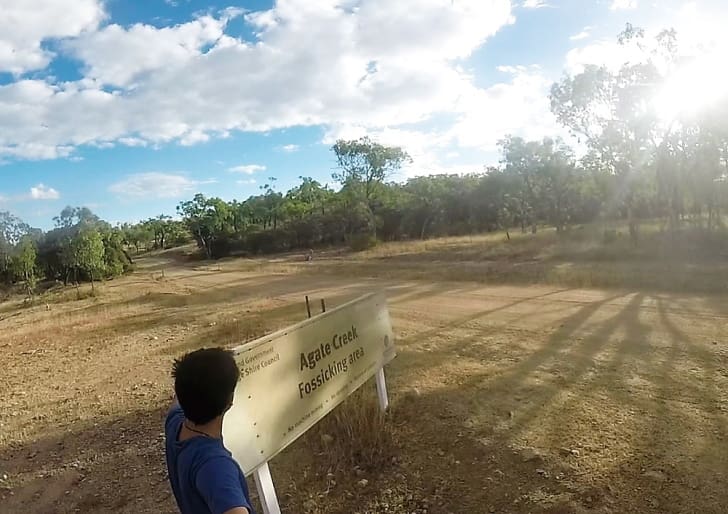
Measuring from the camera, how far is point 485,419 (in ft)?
15.4

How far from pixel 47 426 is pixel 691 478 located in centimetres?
642

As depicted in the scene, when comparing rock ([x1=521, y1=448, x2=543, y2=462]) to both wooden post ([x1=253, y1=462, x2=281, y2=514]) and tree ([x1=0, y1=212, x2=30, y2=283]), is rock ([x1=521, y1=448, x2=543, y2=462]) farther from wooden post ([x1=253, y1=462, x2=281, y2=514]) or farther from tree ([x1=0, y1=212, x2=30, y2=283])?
tree ([x1=0, y1=212, x2=30, y2=283])

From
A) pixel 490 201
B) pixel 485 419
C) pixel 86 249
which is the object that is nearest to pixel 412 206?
pixel 490 201

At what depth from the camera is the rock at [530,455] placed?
12.9 ft

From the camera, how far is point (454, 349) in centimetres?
732

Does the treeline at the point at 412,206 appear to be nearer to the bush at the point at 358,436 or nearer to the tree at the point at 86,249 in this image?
the tree at the point at 86,249

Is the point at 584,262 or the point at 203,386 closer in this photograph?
the point at 203,386

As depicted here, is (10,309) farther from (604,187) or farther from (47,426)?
(604,187)

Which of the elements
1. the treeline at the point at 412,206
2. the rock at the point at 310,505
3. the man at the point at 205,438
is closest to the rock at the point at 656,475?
the rock at the point at 310,505

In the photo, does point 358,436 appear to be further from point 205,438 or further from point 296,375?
point 205,438

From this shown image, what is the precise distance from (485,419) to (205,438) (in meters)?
3.47

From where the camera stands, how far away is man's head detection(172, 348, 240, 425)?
1725 millimetres

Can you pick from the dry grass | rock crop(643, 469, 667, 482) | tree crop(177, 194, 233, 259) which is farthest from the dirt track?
tree crop(177, 194, 233, 259)

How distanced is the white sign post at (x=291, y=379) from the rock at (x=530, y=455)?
1387mm
